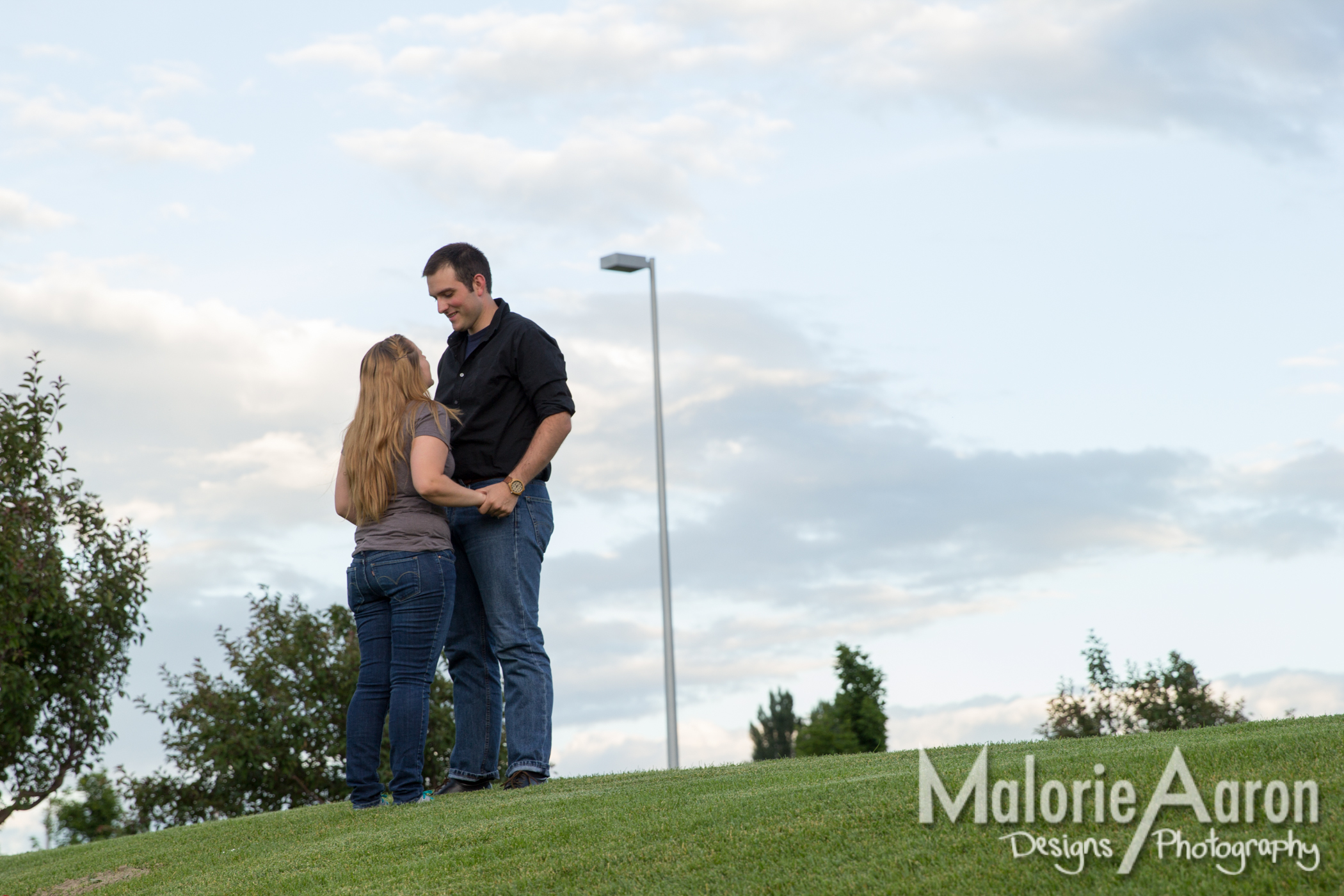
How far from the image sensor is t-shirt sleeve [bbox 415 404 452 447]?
609 centimetres

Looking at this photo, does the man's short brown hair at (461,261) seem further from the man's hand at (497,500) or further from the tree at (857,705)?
the tree at (857,705)

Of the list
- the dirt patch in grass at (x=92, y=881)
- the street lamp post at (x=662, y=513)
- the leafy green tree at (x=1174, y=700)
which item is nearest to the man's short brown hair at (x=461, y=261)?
the dirt patch in grass at (x=92, y=881)

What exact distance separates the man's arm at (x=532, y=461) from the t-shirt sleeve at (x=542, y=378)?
5 centimetres

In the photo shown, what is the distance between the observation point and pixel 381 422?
6102mm

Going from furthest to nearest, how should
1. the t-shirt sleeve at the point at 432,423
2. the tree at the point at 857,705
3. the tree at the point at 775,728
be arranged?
the tree at the point at 775,728, the tree at the point at 857,705, the t-shirt sleeve at the point at 432,423

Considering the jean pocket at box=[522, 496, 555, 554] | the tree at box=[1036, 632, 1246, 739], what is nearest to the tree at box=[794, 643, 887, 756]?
the tree at box=[1036, 632, 1246, 739]

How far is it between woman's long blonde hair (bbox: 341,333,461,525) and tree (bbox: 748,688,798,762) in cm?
6348

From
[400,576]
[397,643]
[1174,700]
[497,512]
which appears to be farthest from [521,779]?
[1174,700]

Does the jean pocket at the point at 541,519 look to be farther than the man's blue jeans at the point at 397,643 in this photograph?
Yes

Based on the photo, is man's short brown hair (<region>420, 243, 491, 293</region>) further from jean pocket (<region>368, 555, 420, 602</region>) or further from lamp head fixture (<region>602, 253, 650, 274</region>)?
lamp head fixture (<region>602, 253, 650, 274</region>)

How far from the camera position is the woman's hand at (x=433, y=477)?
5.98 metres

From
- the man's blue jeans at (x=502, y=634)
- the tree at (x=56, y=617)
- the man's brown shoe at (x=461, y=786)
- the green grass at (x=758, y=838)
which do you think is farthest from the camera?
the tree at (x=56, y=617)

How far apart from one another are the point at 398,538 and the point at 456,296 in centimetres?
132

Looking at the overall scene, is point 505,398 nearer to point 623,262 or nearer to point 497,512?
point 497,512
